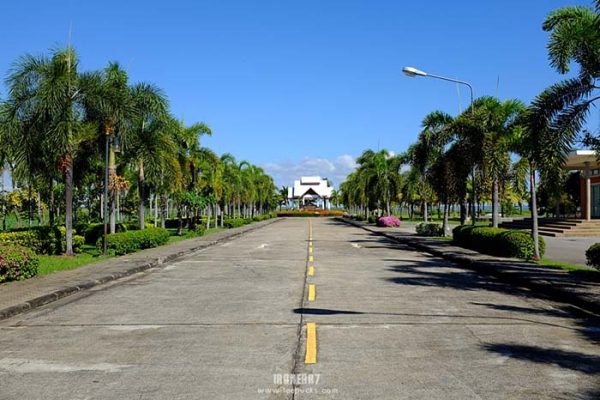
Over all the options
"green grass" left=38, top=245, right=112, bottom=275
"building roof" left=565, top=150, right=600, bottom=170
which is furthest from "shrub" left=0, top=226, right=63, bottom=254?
"building roof" left=565, top=150, right=600, bottom=170

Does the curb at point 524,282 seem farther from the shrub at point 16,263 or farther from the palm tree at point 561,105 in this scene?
the shrub at point 16,263

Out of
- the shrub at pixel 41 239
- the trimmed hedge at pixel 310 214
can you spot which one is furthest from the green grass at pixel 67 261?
the trimmed hedge at pixel 310 214

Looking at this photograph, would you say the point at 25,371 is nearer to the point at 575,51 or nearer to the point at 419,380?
the point at 419,380

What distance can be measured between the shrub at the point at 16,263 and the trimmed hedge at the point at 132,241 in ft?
21.3

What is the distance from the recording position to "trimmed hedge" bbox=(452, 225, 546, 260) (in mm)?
17672

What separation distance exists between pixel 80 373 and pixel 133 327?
2.35 m

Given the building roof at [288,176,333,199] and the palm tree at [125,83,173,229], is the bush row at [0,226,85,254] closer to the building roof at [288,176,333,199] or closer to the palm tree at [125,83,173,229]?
the palm tree at [125,83,173,229]

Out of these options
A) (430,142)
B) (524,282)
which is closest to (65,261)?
(524,282)

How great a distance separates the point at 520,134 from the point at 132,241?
574 inches

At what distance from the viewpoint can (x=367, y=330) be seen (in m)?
7.74

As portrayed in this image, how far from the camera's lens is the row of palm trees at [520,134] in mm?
13602

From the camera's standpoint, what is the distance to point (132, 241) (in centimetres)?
2092

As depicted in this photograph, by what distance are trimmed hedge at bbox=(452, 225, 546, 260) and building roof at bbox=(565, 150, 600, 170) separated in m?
15.3

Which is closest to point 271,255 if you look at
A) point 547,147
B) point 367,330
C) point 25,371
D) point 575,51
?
point 547,147
